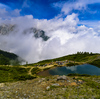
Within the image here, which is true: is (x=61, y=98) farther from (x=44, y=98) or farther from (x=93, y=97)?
(x=93, y=97)

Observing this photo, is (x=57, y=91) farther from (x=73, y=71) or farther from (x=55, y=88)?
(x=73, y=71)

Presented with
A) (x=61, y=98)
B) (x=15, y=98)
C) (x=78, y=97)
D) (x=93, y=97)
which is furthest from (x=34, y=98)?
(x=93, y=97)

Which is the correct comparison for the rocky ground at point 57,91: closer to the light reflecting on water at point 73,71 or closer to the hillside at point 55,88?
the hillside at point 55,88

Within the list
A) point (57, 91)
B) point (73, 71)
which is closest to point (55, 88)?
point (57, 91)

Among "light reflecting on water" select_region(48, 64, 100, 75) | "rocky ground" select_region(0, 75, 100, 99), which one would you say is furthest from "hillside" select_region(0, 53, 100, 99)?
"light reflecting on water" select_region(48, 64, 100, 75)

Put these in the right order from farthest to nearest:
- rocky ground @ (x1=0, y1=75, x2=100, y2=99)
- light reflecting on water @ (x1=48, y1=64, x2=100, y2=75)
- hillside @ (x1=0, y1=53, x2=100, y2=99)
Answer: light reflecting on water @ (x1=48, y1=64, x2=100, y2=75) < hillside @ (x1=0, y1=53, x2=100, y2=99) < rocky ground @ (x1=0, y1=75, x2=100, y2=99)

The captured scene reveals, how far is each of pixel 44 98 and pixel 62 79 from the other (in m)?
16.5

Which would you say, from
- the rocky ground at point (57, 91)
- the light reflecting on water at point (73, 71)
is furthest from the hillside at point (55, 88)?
the light reflecting on water at point (73, 71)

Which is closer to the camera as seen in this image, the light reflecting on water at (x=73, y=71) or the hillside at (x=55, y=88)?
the hillside at (x=55, y=88)

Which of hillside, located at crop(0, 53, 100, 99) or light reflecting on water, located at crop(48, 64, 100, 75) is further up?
hillside, located at crop(0, 53, 100, 99)

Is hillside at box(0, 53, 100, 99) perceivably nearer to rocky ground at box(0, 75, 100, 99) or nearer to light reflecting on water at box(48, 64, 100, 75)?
rocky ground at box(0, 75, 100, 99)

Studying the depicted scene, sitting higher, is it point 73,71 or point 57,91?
point 57,91

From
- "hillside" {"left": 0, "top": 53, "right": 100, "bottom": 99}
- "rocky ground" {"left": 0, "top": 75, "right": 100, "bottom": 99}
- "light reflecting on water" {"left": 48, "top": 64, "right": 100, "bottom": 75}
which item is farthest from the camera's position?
"light reflecting on water" {"left": 48, "top": 64, "right": 100, "bottom": 75}

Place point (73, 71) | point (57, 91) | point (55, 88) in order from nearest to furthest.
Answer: point (57, 91) → point (55, 88) → point (73, 71)
